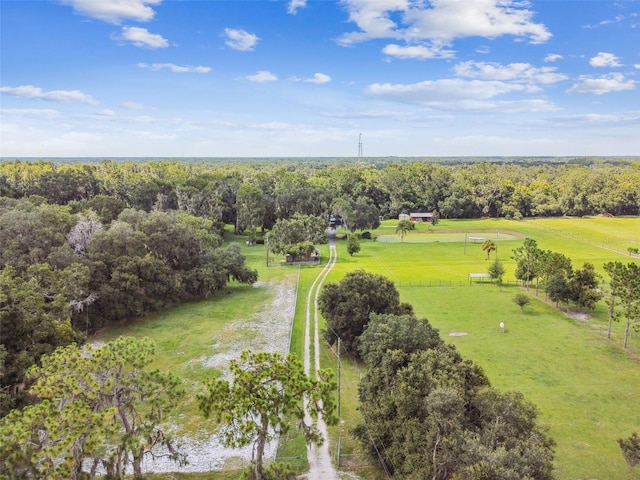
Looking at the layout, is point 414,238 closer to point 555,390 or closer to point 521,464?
point 555,390

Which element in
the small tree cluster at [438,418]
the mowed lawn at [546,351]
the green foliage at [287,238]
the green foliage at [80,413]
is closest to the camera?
the green foliage at [80,413]

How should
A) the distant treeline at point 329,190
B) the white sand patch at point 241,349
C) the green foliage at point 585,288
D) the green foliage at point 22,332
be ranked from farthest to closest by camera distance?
the distant treeline at point 329,190
the green foliage at point 585,288
the green foliage at point 22,332
the white sand patch at point 241,349

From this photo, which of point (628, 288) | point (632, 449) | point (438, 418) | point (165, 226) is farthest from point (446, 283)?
point (438, 418)

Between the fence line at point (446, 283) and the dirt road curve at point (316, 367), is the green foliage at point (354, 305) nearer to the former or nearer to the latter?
the dirt road curve at point (316, 367)

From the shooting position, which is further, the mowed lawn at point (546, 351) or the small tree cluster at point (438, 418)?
the mowed lawn at point (546, 351)

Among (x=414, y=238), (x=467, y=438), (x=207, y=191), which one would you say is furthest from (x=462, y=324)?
(x=207, y=191)

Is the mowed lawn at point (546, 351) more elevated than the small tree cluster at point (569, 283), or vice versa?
the small tree cluster at point (569, 283)

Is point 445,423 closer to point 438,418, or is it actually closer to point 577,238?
point 438,418

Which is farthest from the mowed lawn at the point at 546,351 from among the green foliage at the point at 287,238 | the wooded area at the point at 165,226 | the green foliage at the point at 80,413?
the green foliage at the point at 80,413

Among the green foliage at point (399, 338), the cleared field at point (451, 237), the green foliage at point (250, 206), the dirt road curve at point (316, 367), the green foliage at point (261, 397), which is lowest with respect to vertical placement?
the dirt road curve at point (316, 367)
